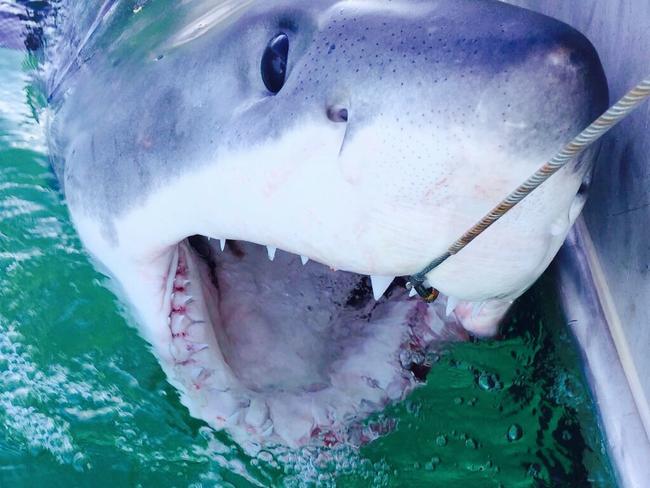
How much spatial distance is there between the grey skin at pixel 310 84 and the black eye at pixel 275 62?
1 cm

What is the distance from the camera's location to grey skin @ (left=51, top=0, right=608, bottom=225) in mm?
744

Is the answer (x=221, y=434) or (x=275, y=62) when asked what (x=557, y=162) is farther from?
(x=221, y=434)

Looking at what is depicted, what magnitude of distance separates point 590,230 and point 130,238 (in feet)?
2.26

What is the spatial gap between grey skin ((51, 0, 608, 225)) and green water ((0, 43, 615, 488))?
0.31m

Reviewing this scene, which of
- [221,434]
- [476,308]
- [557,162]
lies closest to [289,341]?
[221,434]

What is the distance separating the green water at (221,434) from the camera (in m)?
1.31

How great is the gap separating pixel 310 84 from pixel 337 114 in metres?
0.06

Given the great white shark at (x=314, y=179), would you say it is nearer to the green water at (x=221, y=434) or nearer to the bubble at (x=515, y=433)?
the green water at (x=221, y=434)

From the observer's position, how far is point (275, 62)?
37.3 inches

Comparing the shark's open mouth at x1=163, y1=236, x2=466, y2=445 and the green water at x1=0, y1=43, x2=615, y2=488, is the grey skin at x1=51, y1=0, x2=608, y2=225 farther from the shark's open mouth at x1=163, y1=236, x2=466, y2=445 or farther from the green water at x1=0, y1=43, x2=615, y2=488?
the green water at x1=0, y1=43, x2=615, y2=488

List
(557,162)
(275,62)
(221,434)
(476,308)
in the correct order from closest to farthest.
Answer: (557,162) < (275,62) < (476,308) < (221,434)

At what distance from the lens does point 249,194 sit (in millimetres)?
904

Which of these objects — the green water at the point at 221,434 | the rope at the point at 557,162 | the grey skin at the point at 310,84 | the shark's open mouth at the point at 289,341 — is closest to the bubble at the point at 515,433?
the green water at the point at 221,434

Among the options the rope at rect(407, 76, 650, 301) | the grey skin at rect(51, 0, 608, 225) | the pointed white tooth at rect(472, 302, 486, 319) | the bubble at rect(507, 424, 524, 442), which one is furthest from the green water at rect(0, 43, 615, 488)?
the rope at rect(407, 76, 650, 301)
